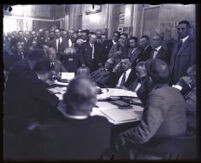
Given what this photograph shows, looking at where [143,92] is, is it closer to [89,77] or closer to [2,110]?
[89,77]

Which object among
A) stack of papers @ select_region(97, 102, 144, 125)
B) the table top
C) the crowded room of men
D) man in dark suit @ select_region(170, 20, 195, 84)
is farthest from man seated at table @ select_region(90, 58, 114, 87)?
man in dark suit @ select_region(170, 20, 195, 84)

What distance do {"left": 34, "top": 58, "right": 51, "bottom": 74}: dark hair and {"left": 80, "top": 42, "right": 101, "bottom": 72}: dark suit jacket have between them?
14.8 inches

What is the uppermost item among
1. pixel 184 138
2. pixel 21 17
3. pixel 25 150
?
pixel 21 17

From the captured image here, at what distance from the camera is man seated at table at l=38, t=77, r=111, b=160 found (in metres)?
2.23

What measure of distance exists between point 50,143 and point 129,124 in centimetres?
80

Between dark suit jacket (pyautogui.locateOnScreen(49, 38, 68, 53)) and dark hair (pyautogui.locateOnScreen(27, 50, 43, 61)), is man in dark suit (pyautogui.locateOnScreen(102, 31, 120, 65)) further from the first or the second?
dark hair (pyautogui.locateOnScreen(27, 50, 43, 61))

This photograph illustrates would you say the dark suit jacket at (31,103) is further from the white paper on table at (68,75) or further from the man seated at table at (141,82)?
the man seated at table at (141,82)

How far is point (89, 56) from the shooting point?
275 centimetres

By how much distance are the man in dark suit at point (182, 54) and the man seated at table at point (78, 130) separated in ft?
3.04

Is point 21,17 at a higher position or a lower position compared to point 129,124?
higher

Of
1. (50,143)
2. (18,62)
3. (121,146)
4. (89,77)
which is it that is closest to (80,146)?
(50,143)

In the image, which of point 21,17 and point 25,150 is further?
point 21,17

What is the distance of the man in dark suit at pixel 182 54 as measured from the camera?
2641 millimetres

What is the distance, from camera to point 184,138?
2326 mm
